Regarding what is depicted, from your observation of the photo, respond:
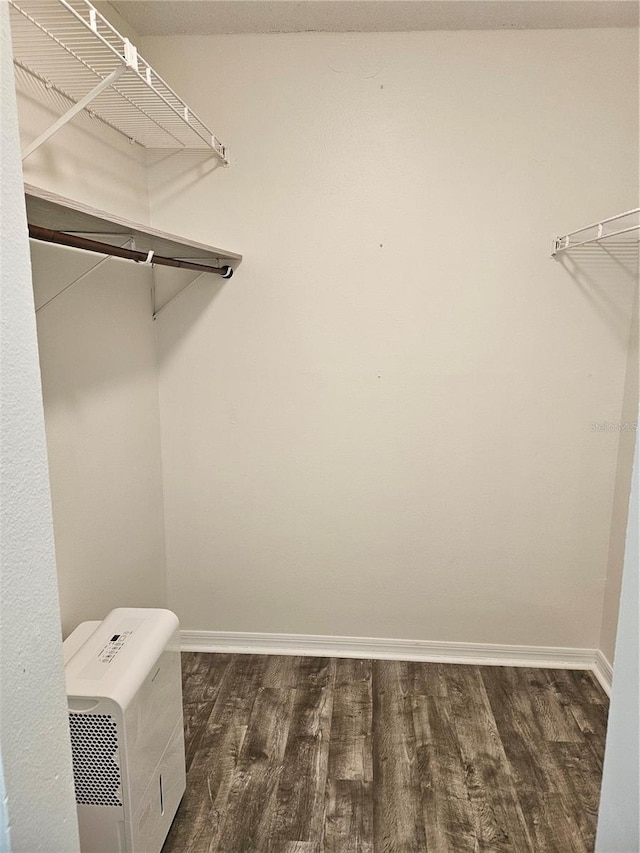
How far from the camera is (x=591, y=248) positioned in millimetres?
2416

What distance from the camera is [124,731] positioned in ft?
4.71

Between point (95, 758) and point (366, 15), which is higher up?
point (366, 15)

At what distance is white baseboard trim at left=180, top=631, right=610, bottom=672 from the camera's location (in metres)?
2.71

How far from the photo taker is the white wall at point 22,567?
0.61 meters

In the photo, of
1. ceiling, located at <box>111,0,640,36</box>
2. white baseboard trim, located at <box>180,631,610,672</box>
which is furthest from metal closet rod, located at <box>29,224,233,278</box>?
white baseboard trim, located at <box>180,631,610,672</box>

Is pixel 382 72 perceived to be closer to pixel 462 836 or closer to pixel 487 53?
pixel 487 53

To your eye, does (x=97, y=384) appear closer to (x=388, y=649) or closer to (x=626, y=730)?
(x=388, y=649)

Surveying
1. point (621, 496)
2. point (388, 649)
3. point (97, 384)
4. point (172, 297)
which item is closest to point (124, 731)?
point (97, 384)

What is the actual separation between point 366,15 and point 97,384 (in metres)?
1.66

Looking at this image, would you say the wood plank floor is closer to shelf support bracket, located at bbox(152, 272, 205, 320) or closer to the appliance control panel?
the appliance control panel

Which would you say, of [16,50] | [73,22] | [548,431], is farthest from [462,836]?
[73,22]

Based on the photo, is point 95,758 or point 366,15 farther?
point 366,15

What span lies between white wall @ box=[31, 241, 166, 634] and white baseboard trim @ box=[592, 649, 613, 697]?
1957mm

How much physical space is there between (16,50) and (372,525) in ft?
6.82
